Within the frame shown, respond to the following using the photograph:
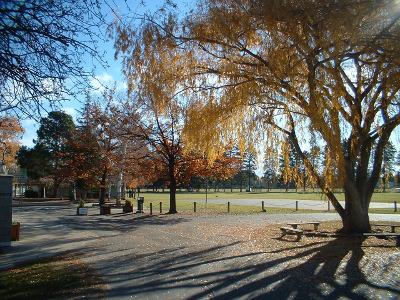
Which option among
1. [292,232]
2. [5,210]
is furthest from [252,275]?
[5,210]

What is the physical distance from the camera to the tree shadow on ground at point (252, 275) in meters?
8.12

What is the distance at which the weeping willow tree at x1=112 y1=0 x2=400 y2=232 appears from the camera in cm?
1187

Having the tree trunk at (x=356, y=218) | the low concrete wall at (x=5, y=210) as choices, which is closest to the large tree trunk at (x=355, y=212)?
the tree trunk at (x=356, y=218)

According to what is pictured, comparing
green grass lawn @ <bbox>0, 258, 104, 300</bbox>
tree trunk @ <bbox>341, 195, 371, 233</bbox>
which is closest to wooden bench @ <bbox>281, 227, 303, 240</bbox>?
tree trunk @ <bbox>341, 195, 371, 233</bbox>

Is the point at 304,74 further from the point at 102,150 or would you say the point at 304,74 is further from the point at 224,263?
the point at 102,150

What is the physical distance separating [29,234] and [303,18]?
1442 centimetres

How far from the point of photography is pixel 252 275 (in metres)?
9.59

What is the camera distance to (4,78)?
26.1 feet

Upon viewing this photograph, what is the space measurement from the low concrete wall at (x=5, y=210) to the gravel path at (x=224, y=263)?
65cm

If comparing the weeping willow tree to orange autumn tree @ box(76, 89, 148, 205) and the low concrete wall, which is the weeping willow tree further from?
orange autumn tree @ box(76, 89, 148, 205)

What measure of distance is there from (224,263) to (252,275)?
161 centimetres

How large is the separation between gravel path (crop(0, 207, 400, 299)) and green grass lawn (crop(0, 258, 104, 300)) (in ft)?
1.20

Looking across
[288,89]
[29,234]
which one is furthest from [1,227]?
[288,89]

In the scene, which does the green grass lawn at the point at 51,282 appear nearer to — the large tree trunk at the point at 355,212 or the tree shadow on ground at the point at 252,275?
the tree shadow on ground at the point at 252,275
